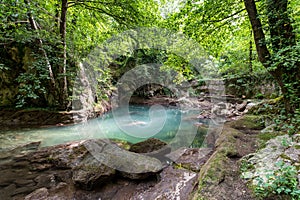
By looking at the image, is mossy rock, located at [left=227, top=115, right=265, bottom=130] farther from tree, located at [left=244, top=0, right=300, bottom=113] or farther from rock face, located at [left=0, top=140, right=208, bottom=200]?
rock face, located at [left=0, top=140, right=208, bottom=200]

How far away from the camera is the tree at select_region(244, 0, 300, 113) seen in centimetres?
225

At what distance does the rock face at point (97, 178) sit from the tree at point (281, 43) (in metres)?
1.98

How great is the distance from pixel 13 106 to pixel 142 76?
11.5 metres

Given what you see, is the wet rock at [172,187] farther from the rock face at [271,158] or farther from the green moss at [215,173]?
the rock face at [271,158]

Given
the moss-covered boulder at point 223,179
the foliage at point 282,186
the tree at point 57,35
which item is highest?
the tree at point 57,35

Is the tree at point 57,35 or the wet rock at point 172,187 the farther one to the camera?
the tree at point 57,35

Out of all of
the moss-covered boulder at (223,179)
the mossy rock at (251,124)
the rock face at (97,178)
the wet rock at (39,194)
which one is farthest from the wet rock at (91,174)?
the mossy rock at (251,124)

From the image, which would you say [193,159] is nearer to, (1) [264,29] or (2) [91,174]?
(2) [91,174]

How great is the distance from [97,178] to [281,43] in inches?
A: 148

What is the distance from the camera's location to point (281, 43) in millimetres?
2385

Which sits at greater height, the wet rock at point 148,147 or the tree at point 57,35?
the tree at point 57,35

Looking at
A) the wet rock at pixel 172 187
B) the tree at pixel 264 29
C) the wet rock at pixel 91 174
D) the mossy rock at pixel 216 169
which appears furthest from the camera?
the wet rock at pixel 91 174

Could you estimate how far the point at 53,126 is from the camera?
6453 millimetres

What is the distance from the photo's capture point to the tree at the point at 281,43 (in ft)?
7.38
